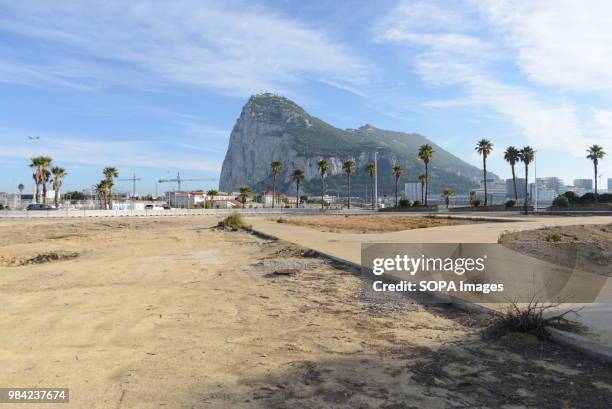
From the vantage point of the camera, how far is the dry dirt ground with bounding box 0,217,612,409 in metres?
4.69

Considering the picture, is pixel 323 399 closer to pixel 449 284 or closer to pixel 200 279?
pixel 449 284

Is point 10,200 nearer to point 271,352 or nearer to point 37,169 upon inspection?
point 37,169

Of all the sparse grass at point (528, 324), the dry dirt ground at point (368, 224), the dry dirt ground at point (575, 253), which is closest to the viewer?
the sparse grass at point (528, 324)

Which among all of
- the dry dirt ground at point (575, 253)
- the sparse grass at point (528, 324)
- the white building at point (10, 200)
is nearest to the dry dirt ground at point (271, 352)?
the sparse grass at point (528, 324)

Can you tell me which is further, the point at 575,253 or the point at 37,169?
the point at 37,169

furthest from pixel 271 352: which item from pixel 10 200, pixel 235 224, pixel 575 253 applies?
pixel 10 200

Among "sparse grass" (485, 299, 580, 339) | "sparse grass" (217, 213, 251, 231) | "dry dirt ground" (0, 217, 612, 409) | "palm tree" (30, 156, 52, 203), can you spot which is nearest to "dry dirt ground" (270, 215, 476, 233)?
"sparse grass" (217, 213, 251, 231)

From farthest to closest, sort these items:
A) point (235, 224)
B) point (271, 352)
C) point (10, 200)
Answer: point (10, 200), point (235, 224), point (271, 352)

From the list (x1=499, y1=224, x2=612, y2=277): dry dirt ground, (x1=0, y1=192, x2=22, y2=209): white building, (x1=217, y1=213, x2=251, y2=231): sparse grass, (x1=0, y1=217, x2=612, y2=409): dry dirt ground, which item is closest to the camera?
(x1=0, y1=217, x2=612, y2=409): dry dirt ground

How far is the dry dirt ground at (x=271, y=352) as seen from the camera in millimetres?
4688

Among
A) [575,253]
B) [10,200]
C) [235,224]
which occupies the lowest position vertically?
[575,253]

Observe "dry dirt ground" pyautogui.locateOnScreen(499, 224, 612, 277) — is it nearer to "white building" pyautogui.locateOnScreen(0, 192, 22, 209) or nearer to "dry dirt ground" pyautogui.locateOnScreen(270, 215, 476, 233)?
"dry dirt ground" pyautogui.locateOnScreen(270, 215, 476, 233)

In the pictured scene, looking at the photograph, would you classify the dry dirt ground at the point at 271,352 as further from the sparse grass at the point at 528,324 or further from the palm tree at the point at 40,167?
the palm tree at the point at 40,167

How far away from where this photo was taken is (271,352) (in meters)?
6.13
